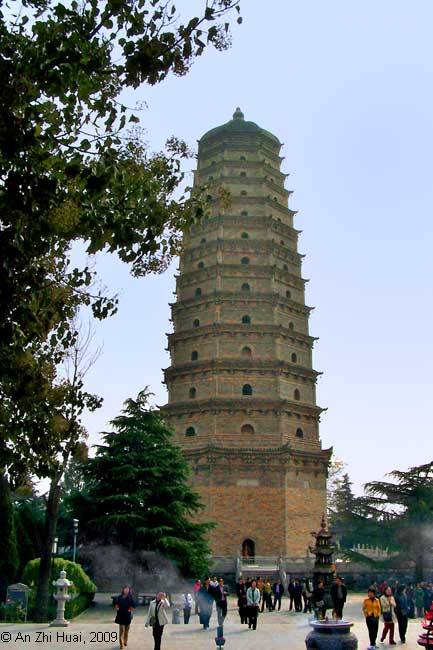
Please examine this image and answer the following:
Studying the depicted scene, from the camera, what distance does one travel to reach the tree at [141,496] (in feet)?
77.8

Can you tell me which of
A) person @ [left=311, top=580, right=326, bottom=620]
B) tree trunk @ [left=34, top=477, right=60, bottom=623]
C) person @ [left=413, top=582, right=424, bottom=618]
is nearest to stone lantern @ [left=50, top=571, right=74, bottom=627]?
tree trunk @ [left=34, top=477, right=60, bottom=623]

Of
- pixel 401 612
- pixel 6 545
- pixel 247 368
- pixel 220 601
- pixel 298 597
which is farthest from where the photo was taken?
pixel 247 368

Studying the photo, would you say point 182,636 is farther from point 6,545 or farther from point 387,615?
point 6,545

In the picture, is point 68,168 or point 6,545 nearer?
point 68,168

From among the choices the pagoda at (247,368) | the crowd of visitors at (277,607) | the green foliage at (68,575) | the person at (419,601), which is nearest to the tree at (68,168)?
the crowd of visitors at (277,607)

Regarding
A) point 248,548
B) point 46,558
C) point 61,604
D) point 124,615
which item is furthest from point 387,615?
point 248,548

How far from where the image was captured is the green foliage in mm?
20438

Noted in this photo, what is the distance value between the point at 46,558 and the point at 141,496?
19.2 ft

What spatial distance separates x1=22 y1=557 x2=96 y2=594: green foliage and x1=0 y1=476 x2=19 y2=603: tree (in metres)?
1.05

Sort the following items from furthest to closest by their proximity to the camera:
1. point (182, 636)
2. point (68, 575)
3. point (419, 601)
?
point (419, 601), point (68, 575), point (182, 636)

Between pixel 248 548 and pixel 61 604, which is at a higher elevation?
pixel 248 548

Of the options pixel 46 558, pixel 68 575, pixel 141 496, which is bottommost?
pixel 68 575

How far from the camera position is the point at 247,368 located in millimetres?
34562

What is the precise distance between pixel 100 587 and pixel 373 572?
1366 cm
